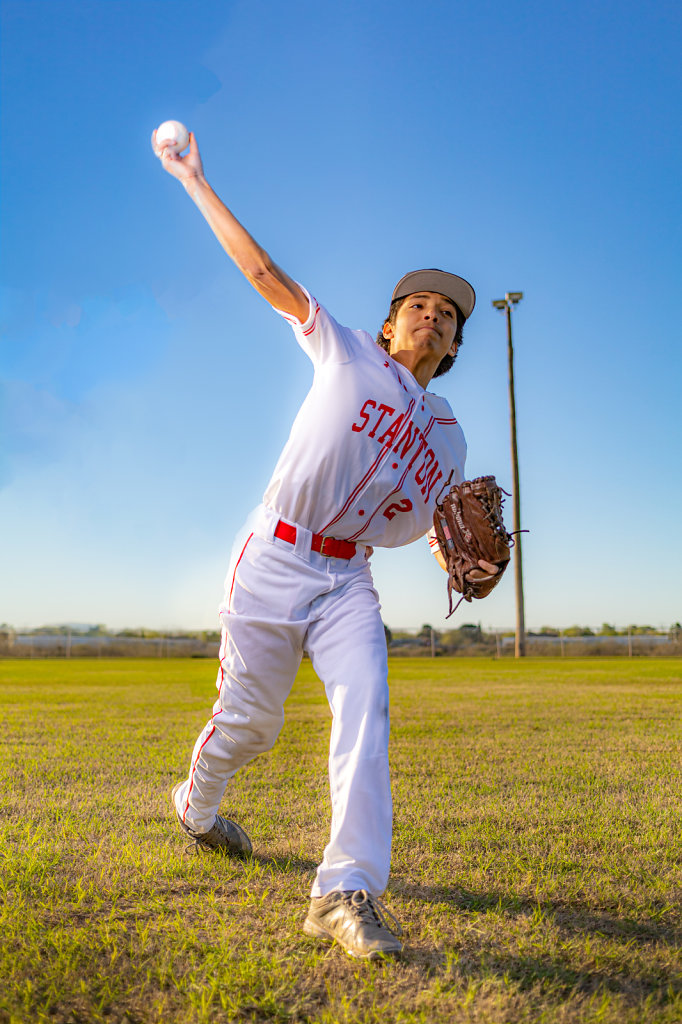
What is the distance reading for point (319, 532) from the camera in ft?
10.8

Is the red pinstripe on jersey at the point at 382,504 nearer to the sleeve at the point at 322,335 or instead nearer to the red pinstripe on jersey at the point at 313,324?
the sleeve at the point at 322,335

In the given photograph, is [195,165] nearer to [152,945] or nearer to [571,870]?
[152,945]

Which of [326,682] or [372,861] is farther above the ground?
[326,682]

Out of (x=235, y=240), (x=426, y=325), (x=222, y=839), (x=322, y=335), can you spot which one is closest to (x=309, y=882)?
(x=222, y=839)

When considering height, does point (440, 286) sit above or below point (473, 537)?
above

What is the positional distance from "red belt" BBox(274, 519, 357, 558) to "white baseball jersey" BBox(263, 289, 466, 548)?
29 mm

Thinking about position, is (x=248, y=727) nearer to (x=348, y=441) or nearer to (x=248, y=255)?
(x=348, y=441)

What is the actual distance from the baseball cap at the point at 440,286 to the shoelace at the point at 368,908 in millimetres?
2541

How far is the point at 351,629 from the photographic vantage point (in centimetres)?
311

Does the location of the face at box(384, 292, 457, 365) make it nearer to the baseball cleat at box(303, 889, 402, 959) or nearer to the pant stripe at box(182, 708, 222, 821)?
the pant stripe at box(182, 708, 222, 821)

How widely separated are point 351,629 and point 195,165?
77.4 inches

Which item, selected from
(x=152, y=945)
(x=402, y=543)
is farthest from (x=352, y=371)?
(x=152, y=945)

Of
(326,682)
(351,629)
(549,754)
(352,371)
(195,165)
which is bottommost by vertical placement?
(549,754)

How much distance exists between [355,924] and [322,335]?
6.95ft
